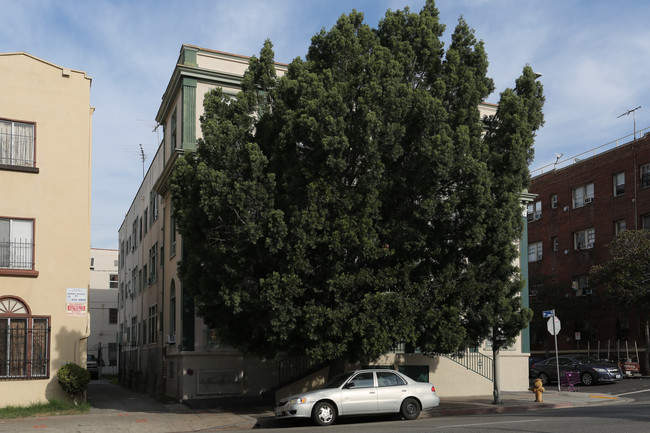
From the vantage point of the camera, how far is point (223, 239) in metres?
17.0

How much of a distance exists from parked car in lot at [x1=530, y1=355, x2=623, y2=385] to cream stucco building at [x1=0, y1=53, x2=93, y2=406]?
20.0 metres

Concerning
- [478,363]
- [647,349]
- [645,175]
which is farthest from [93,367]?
[645,175]

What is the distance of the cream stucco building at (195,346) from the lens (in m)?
22.3

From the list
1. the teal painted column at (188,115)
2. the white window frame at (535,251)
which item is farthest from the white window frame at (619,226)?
the teal painted column at (188,115)

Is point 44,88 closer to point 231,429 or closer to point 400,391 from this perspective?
point 231,429

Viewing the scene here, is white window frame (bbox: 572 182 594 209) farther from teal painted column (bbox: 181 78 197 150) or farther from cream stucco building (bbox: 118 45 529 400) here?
teal painted column (bbox: 181 78 197 150)

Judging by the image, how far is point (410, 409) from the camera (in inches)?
670

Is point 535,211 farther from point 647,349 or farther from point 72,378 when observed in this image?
point 72,378

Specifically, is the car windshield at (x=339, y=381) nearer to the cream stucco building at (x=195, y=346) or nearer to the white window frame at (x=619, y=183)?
the cream stucco building at (x=195, y=346)

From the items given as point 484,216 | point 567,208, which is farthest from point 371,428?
point 567,208

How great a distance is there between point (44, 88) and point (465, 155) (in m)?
12.7

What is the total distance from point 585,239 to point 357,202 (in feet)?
111

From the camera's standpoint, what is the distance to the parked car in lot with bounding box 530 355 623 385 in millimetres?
29453

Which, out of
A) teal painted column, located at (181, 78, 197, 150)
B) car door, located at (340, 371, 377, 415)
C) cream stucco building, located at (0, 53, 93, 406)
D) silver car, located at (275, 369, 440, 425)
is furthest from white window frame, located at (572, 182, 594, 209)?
cream stucco building, located at (0, 53, 93, 406)
